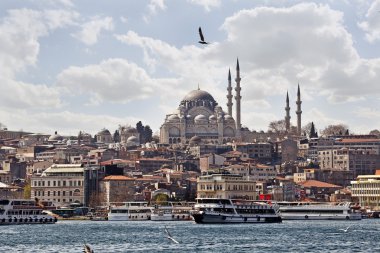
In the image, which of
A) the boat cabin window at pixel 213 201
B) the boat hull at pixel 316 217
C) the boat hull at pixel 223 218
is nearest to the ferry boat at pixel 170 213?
the boat hull at pixel 316 217

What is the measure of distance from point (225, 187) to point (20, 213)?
32.6 m

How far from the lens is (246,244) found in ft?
224

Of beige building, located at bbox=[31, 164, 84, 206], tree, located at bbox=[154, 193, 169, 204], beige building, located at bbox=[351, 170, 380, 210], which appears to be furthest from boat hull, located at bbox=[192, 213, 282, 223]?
beige building, located at bbox=[31, 164, 84, 206]

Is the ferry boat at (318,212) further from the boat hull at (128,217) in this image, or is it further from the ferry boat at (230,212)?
the boat hull at (128,217)

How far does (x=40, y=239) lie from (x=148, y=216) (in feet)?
168

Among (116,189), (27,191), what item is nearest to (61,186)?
(27,191)

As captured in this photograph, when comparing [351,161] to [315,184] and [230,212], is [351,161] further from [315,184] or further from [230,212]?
[230,212]

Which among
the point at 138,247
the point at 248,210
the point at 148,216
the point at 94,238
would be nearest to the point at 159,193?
the point at 148,216

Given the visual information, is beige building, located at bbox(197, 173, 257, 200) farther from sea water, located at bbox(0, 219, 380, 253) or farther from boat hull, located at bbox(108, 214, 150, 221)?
sea water, located at bbox(0, 219, 380, 253)

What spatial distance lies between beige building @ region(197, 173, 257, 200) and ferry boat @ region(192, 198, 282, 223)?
2255cm

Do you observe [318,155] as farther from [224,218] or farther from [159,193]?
[224,218]

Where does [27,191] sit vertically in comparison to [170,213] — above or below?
above

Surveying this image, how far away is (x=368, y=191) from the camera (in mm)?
153750

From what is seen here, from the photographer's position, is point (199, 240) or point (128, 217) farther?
point (128, 217)
